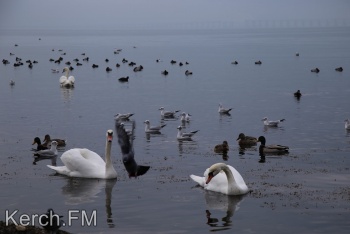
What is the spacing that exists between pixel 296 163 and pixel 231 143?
535 cm

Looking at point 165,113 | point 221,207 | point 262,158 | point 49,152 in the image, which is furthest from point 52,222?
point 165,113

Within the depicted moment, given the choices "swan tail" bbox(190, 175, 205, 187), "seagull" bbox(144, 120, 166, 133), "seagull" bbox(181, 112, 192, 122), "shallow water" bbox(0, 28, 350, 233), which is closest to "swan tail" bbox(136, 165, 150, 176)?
"shallow water" bbox(0, 28, 350, 233)

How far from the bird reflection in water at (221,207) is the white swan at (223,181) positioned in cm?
17

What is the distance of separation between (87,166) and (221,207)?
5657 mm

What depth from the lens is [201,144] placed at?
30672mm

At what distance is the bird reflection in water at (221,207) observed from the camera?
717 inches

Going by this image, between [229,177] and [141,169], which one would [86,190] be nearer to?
[141,169]

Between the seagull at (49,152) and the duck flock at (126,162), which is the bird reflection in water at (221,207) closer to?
the duck flock at (126,162)

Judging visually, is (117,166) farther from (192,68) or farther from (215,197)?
(192,68)

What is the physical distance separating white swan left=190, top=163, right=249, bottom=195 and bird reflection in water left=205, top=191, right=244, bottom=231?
6.8 inches

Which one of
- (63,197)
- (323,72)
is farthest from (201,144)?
(323,72)

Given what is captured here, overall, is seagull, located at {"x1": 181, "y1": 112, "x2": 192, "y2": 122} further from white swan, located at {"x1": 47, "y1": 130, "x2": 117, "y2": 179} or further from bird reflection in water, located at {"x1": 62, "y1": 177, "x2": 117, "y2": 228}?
bird reflection in water, located at {"x1": 62, "y1": 177, "x2": 117, "y2": 228}

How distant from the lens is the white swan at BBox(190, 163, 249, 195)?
20.8m

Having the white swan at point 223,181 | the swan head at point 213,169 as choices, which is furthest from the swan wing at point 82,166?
the swan head at point 213,169
